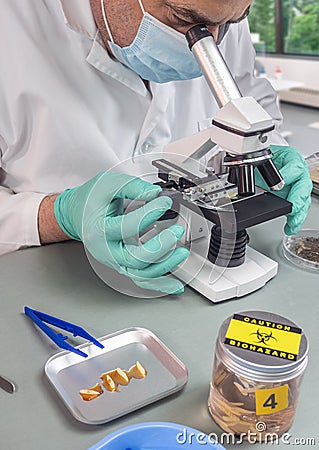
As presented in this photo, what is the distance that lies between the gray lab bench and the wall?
2403 mm

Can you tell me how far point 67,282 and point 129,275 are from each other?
14cm

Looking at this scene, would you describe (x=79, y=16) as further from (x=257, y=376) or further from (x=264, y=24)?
(x=264, y=24)

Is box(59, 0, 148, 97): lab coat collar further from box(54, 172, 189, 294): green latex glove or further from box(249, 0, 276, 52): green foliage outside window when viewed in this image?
box(249, 0, 276, 52): green foliage outside window

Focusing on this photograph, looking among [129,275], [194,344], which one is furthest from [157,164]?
[194,344]

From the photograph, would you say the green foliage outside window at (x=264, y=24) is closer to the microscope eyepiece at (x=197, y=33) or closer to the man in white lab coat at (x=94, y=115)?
the man in white lab coat at (x=94, y=115)

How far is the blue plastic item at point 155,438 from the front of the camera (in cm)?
64

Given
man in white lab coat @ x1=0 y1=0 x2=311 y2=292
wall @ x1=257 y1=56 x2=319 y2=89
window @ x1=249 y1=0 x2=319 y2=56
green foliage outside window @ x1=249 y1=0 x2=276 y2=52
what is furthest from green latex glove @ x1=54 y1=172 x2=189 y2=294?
green foliage outside window @ x1=249 y1=0 x2=276 y2=52

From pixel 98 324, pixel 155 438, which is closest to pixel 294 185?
pixel 98 324

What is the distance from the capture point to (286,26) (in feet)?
12.6

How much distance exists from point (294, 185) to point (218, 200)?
29cm

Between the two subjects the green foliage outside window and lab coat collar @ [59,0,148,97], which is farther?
the green foliage outside window

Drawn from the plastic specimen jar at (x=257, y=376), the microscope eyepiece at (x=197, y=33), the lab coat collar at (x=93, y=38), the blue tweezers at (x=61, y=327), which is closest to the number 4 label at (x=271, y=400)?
the plastic specimen jar at (x=257, y=376)

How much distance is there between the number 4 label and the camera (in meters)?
0.66

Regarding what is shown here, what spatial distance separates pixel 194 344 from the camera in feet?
2.88
